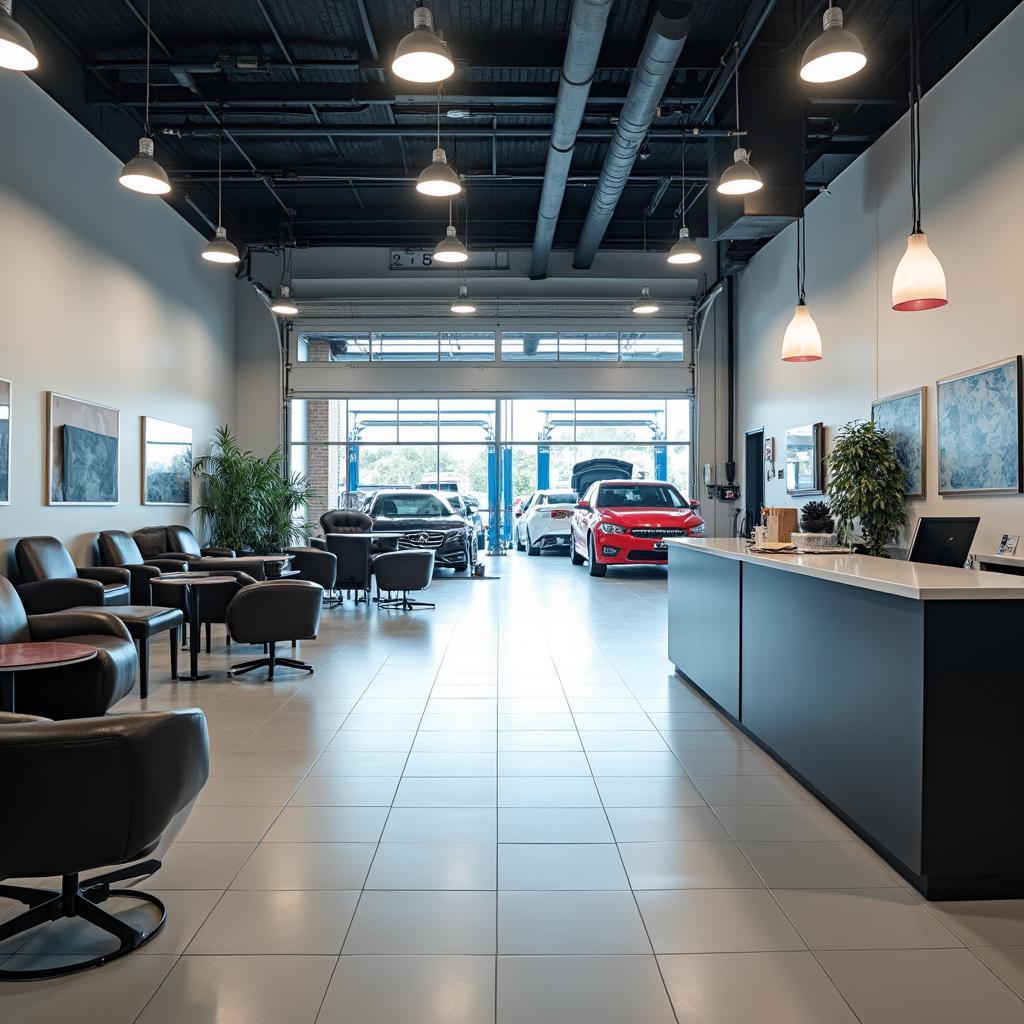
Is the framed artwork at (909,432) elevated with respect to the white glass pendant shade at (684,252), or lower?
lower

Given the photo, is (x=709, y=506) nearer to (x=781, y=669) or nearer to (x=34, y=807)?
(x=781, y=669)

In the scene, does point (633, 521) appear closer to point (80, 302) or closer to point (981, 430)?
point (981, 430)

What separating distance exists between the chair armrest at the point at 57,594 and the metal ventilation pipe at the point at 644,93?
573 centimetres

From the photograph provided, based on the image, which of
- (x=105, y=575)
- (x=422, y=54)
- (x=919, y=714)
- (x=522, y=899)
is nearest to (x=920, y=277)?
(x=919, y=714)

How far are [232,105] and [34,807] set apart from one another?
802 centimetres

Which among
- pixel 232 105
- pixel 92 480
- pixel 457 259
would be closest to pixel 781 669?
pixel 457 259

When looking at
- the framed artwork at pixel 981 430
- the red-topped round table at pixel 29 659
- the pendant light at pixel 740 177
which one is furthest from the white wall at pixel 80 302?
the framed artwork at pixel 981 430

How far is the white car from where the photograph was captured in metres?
15.5

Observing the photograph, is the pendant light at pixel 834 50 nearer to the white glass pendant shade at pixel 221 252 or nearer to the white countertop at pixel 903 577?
the white countertop at pixel 903 577

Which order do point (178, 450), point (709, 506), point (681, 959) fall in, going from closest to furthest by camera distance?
point (681, 959)
point (178, 450)
point (709, 506)

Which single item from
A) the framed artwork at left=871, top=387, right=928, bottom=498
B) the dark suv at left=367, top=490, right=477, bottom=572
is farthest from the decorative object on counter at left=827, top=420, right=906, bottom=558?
the dark suv at left=367, top=490, right=477, bottom=572

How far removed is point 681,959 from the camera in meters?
2.10

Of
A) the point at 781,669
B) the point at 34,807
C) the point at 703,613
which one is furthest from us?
the point at 703,613

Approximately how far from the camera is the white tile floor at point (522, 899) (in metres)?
1.93
